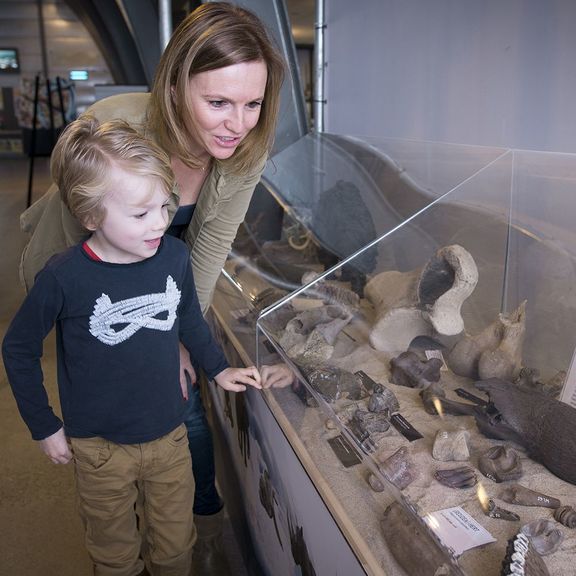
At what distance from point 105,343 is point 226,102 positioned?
63 cm

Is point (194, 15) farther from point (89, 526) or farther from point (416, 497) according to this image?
point (89, 526)

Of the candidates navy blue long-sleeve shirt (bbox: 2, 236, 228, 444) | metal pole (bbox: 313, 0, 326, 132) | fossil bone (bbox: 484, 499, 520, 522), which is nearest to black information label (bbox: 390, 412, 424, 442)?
fossil bone (bbox: 484, 499, 520, 522)

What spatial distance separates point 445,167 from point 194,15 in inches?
52.7

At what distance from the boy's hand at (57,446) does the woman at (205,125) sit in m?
0.40

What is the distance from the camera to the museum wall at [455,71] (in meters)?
2.79

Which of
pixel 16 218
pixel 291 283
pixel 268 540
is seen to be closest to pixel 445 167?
pixel 291 283

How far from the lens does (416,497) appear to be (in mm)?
1139

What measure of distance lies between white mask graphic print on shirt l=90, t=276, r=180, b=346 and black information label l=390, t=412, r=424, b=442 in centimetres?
59

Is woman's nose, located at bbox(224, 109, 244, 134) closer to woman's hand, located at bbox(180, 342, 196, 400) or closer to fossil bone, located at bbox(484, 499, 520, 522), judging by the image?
woman's hand, located at bbox(180, 342, 196, 400)

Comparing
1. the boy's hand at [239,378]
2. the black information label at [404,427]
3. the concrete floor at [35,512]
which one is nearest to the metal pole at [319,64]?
the concrete floor at [35,512]

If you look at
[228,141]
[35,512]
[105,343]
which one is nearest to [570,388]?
[228,141]

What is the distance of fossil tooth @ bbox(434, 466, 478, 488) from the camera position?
1.21 meters

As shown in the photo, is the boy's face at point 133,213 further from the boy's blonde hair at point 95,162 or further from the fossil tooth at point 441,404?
the fossil tooth at point 441,404

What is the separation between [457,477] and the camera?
1.23 m
